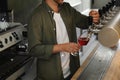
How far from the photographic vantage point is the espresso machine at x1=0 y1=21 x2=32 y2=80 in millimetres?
2008

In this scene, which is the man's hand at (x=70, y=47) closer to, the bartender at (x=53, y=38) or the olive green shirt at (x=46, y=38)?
the bartender at (x=53, y=38)

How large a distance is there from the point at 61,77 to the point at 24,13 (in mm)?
1178

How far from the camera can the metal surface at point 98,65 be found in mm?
1802

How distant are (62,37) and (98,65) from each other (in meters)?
0.40

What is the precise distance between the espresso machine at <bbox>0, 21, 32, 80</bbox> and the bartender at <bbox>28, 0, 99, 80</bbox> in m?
0.22

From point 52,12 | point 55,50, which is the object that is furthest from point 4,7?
point 55,50

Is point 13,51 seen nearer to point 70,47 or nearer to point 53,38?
point 53,38

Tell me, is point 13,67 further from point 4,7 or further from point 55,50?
point 4,7

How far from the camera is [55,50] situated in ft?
6.11

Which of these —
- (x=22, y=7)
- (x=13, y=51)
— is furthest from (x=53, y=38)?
(x=22, y=7)

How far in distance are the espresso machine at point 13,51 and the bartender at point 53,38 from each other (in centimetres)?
22

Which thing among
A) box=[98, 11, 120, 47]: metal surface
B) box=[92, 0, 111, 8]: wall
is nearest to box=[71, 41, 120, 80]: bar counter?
box=[98, 11, 120, 47]: metal surface

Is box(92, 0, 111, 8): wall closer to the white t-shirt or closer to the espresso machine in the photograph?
the espresso machine

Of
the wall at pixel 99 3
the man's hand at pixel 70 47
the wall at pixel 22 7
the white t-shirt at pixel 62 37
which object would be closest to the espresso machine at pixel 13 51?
the wall at pixel 22 7
